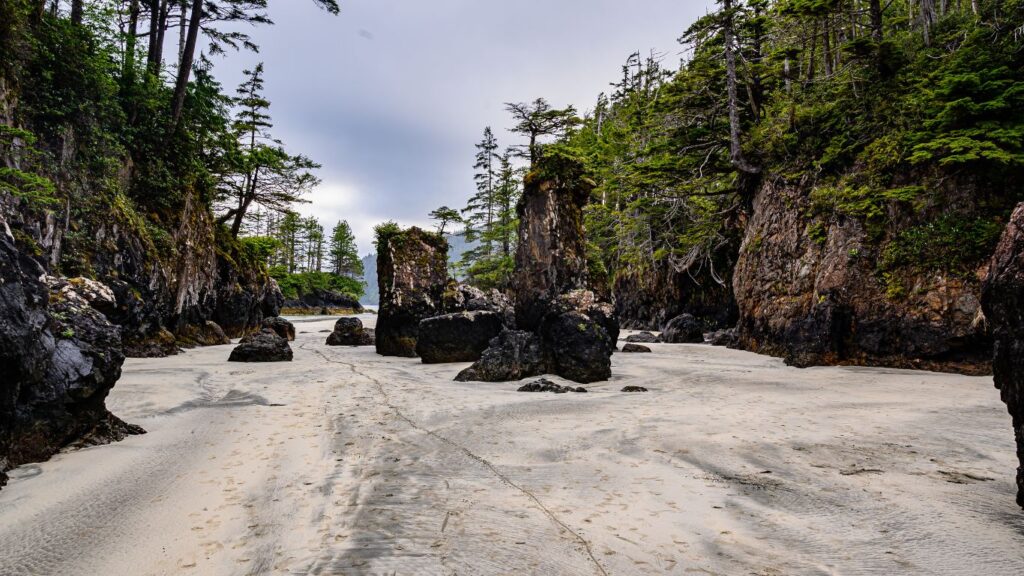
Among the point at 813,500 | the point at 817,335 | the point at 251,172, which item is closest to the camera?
the point at 813,500

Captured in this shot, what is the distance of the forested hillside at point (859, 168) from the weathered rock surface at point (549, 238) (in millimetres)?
1303

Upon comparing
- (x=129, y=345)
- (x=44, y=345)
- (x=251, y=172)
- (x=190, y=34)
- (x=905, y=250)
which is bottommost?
(x=129, y=345)

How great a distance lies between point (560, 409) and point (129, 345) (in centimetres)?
1101

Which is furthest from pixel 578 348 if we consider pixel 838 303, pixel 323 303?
pixel 323 303

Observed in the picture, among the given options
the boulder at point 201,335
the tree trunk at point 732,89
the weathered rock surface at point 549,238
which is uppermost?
the tree trunk at point 732,89

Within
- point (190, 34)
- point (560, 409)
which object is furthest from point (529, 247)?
point (190, 34)

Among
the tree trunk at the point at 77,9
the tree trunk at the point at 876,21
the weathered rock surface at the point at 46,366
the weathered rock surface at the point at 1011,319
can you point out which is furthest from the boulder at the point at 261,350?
the tree trunk at the point at 876,21

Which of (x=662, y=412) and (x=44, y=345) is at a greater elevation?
(x=44, y=345)

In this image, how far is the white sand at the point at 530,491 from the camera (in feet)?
6.86

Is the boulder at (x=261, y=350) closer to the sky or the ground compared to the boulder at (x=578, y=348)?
closer to the ground

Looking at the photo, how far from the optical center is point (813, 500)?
277 centimetres

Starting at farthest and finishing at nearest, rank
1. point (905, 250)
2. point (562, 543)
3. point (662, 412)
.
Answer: point (905, 250)
point (662, 412)
point (562, 543)

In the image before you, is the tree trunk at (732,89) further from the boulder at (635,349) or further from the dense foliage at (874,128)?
the boulder at (635,349)

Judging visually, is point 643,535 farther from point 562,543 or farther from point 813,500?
point 813,500
